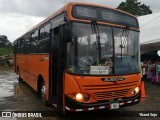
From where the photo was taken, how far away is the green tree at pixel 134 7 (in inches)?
2815

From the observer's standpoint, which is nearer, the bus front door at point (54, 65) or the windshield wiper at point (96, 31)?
the windshield wiper at point (96, 31)

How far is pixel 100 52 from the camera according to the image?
6.43m

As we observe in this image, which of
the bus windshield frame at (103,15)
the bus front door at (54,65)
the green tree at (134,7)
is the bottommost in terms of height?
the bus front door at (54,65)

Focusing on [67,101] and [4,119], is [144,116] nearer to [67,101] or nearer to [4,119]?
[67,101]

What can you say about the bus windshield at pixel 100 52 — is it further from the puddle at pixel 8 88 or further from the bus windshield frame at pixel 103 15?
the puddle at pixel 8 88

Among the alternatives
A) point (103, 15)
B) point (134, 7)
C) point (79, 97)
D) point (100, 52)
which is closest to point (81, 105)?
point (79, 97)

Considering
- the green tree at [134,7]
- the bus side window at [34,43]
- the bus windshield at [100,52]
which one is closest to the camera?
the bus windshield at [100,52]

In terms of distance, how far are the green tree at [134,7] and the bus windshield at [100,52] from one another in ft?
219

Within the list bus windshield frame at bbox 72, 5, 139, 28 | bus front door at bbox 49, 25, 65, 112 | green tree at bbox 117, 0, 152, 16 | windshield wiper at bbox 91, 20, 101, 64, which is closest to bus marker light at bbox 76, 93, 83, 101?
bus front door at bbox 49, 25, 65, 112

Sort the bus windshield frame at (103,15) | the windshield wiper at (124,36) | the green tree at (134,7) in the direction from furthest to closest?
the green tree at (134,7)
the windshield wiper at (124,36)
the bus windshield frame at (103,15)

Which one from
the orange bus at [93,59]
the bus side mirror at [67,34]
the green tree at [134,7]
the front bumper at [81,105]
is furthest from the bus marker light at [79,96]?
the green tree at [134,7]

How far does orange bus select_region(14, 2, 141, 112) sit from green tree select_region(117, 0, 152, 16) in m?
66.4

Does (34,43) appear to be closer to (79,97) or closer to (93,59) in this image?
(93,59)

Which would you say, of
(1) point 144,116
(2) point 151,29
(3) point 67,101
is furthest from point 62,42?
(2) point 151,29
